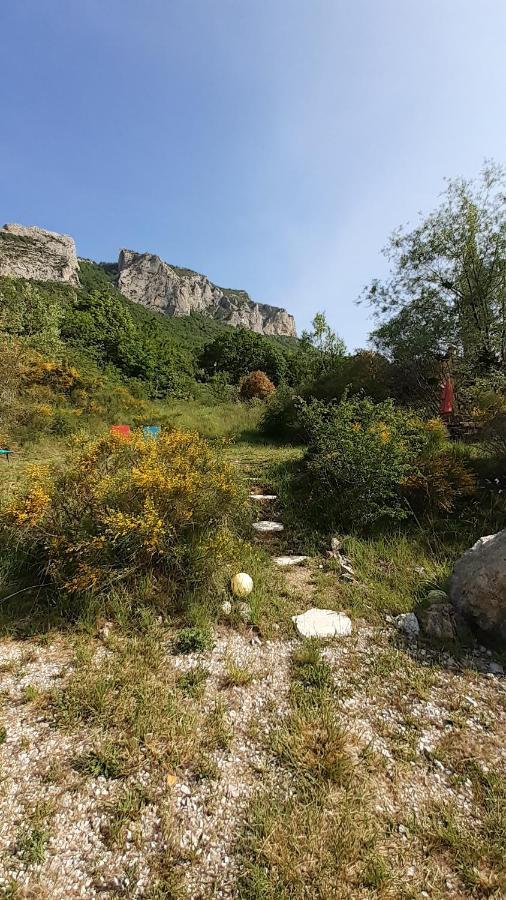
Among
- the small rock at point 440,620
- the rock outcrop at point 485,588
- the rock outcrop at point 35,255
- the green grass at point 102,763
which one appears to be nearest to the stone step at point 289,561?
the small rock at point 440,620

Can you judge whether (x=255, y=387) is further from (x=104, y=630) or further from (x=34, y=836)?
(x=34, y=836)

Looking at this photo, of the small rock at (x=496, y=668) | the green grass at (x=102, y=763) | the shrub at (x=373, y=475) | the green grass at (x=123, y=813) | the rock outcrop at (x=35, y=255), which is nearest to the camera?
the green grass at (x=123, y=813)

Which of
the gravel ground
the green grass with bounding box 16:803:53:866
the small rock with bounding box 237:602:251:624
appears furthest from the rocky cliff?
the green grass with bounding box 16:803:53:866

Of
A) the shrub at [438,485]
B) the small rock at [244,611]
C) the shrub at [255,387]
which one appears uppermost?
the shrub at [255,387]

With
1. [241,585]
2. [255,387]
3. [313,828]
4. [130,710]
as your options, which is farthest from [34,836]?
[255,387]

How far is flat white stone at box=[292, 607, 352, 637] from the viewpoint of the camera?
9.03 feet

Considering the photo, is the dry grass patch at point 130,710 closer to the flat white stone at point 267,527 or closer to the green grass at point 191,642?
the green grass at point 191,642

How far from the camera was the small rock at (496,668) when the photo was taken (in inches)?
95.7

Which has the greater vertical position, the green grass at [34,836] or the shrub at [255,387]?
the shrub at [255,387]

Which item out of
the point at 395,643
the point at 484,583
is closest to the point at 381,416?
the point at 484,583

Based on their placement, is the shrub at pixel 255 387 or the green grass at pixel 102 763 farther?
the shrub at pixel 255 387

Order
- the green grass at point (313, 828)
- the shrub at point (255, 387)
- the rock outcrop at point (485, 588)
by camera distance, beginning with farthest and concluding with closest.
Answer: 1. the shrub at point (255, 387)
2. the rock outcrop at point (485, 588)
3. the green grass at point (313, 828)

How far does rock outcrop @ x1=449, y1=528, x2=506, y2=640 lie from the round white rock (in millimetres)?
1780

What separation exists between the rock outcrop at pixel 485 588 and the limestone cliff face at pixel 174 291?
65.3 meters
